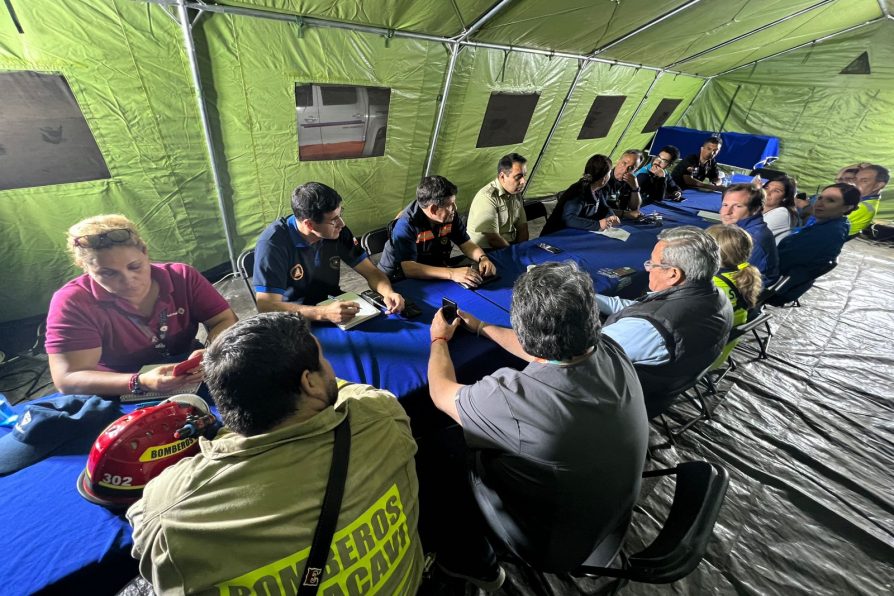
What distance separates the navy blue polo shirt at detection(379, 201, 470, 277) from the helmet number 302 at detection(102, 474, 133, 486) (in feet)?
6.29

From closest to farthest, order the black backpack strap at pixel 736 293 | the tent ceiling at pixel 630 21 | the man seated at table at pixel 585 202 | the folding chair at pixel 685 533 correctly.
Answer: the folding chair at pixel 685 533 < the black backpack strap at pixel 736 293 < the tent ceiling at pixel 630 21 < the man seated at table at pixel 585 202

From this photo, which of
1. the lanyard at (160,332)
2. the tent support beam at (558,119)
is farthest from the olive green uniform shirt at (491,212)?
the tent support beam at (558,119)

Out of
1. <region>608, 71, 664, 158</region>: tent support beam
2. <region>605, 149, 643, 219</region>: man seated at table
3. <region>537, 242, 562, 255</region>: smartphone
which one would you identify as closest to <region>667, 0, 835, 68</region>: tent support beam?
<region>608, 71, 664, 158</region>: tent support beam

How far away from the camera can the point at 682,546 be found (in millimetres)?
1035

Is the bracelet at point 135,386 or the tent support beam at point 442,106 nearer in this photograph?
the bracelet at point 135,386

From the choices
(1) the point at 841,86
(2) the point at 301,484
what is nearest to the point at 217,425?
(2) the point at 301,484

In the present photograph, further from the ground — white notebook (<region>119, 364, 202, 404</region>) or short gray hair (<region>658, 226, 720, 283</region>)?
short gray hair (<region>658, 226, 720, 283</region>)

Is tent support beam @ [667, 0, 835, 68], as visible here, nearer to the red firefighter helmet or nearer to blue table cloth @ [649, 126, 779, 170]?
blue table cloth @ [649, 126, 779, 170]

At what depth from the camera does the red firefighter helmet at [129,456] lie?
0.95 metres

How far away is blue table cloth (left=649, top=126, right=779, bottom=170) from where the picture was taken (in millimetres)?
8242

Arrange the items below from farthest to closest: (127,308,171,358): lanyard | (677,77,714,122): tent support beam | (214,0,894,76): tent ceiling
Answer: (677,77,714,122): tent support beam → (214,0,894,76): tent ceiling → (127,308,171,358): lanyard

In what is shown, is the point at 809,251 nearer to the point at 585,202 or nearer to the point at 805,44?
the point at 585,202

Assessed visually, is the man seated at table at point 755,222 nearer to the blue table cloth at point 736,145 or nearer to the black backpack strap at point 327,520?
the black backpack strap at point 327,520

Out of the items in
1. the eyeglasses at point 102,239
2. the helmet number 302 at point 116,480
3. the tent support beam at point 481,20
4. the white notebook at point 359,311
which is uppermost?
the tent support beam at point 481,20
